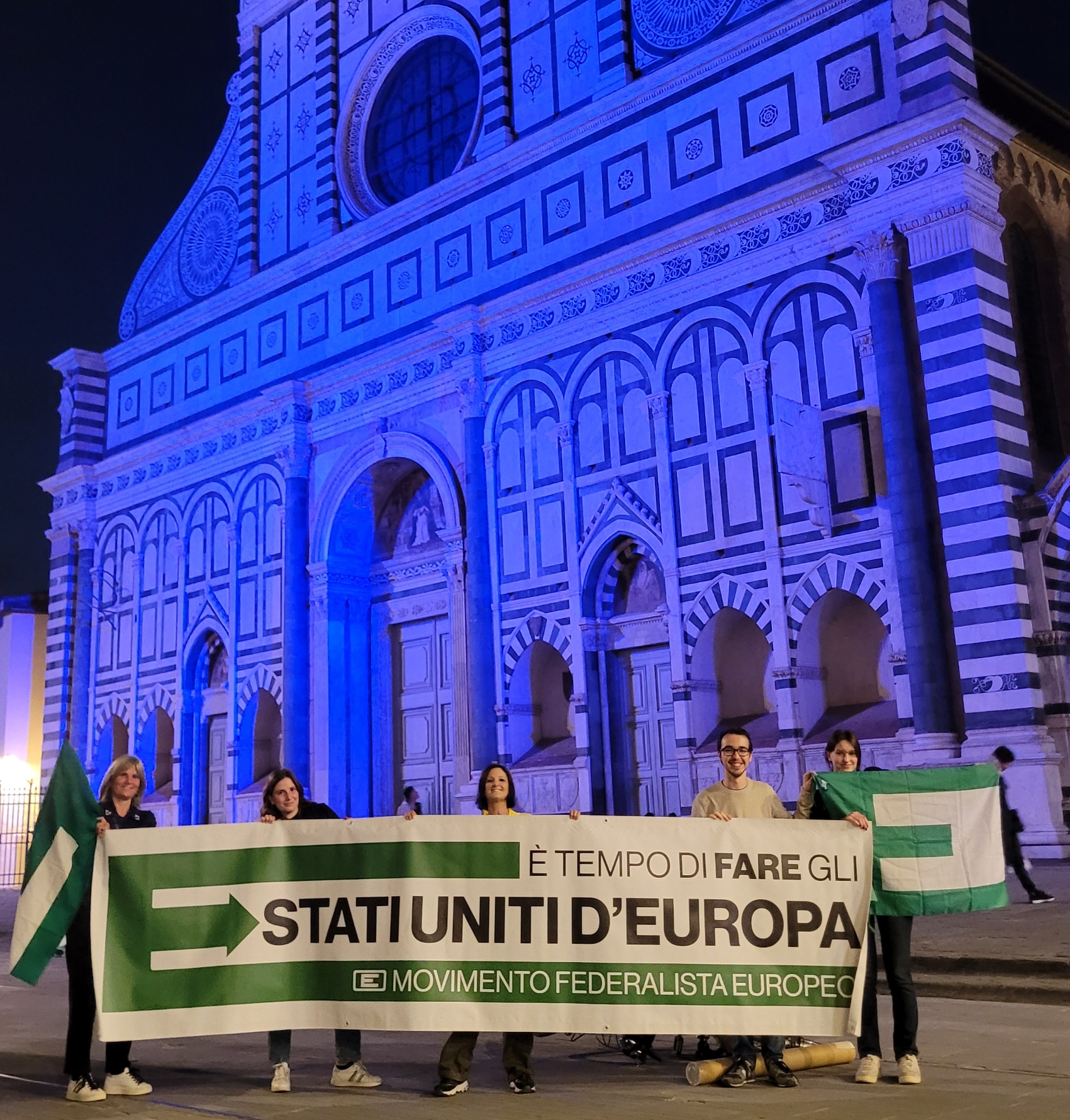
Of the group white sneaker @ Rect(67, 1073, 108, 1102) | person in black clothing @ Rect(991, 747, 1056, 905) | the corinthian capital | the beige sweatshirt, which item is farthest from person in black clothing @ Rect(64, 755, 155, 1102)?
the corinthian capital

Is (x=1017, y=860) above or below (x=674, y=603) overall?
below

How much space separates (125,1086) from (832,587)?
33.7 feet

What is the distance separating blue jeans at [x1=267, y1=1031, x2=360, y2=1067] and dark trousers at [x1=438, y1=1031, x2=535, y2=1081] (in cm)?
44

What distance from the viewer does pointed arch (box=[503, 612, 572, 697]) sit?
643 inches

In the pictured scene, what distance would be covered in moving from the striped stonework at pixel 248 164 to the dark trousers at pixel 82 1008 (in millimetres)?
18668

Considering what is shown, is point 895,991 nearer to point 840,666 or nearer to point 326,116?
point 840,666

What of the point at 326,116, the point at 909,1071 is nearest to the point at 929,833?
the point at 909,1071

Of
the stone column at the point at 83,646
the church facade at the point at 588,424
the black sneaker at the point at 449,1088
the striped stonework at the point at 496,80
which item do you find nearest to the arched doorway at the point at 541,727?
the church facade at the point at 588,424

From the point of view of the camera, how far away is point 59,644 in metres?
24.8

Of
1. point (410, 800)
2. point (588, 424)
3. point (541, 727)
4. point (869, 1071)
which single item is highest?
point (588, 424)

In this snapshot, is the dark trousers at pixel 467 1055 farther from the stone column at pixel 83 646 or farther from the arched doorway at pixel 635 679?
the stone column at pixel 83 646

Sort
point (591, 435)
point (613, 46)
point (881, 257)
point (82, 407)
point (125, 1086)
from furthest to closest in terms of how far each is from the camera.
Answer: point (82, 407) → point (613, 46) → point (591, 435) → point (881, 257) → point (125, 1086)

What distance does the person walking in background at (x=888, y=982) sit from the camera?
5.05m

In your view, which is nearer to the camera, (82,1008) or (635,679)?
(82,1008)
